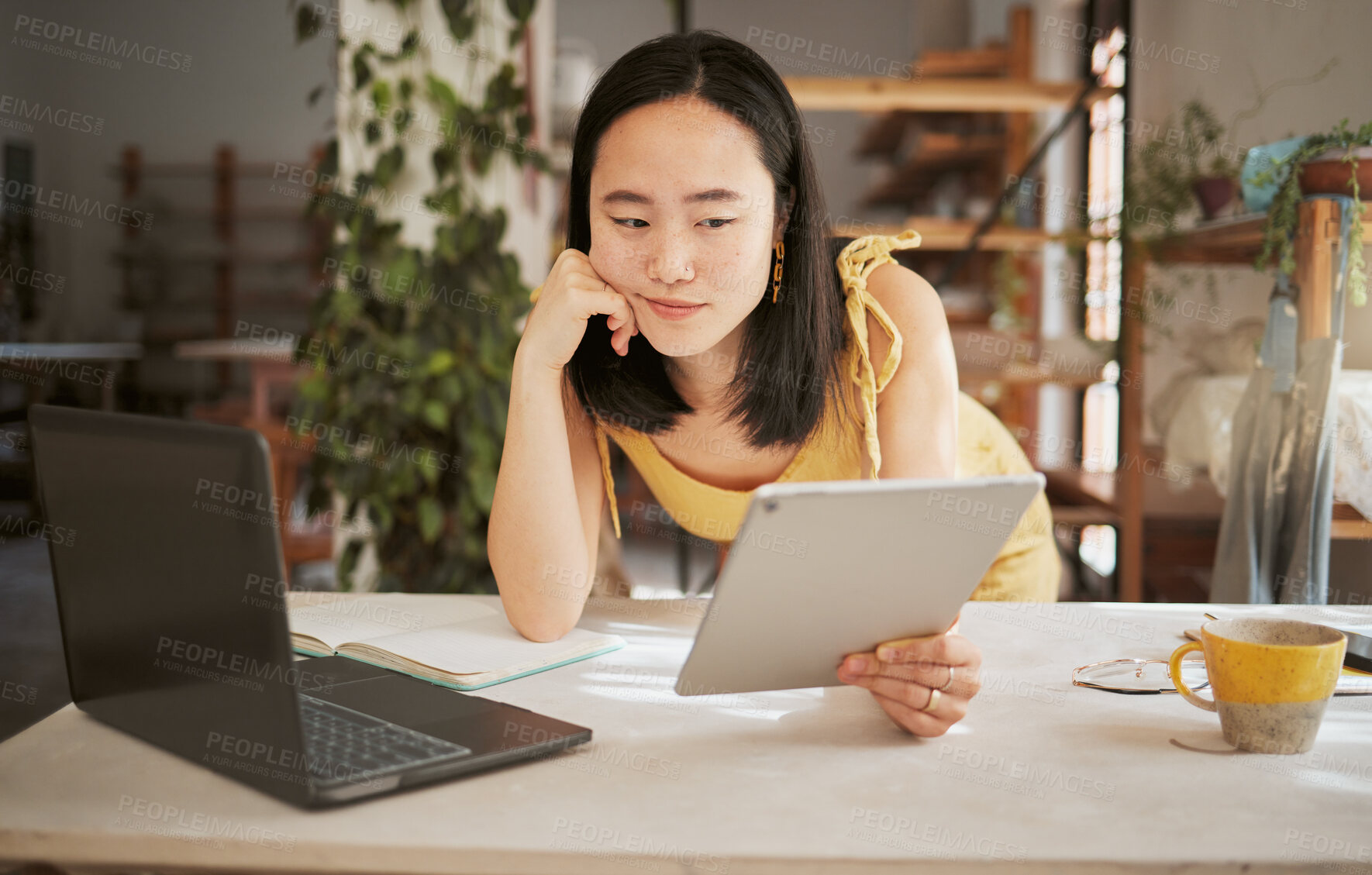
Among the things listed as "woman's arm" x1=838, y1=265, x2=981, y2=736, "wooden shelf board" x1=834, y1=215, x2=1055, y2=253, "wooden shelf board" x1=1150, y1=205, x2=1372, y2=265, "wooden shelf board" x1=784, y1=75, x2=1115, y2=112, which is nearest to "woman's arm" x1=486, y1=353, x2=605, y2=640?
"woman's arm" x1=838, y1=265, x2=981, y2=736

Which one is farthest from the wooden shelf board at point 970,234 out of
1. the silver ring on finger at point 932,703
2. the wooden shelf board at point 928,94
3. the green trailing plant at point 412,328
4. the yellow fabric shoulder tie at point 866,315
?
the silver ring on finger at point 932,703

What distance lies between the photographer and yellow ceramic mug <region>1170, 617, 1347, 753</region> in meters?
0.70

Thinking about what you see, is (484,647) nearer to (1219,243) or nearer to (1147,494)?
(1219,243)

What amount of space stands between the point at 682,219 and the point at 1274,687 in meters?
0.64

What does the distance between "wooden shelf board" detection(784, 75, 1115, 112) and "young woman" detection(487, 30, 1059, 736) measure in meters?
1.98

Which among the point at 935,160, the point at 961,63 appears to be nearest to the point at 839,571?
the point at 961,63

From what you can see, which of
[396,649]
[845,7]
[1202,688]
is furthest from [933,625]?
[845,7]

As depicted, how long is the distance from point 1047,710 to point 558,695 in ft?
1.27

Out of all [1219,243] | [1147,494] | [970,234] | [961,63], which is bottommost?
[1147,494]

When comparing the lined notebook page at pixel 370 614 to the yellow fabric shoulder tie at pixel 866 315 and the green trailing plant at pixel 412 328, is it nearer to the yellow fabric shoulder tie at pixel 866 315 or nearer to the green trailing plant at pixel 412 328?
the yellow fabric shoulder tie at pixel 866 315

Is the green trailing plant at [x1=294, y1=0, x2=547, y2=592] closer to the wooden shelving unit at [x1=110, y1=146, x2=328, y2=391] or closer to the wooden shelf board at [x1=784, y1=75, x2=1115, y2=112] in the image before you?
the wooden shelf board at [x1=784, y1=75, x2=1115, y2=112]

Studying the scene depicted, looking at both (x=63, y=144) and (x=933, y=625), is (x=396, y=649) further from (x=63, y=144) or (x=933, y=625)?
(x=63, y=144)

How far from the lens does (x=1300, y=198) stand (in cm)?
180

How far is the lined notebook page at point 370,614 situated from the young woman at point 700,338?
3.1 inches
